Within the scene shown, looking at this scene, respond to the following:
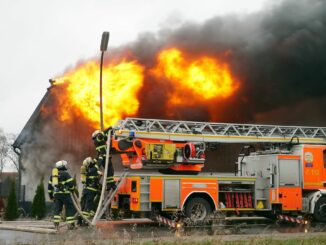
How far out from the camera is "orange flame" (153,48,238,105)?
1912 cm

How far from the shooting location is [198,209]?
14.8 meters

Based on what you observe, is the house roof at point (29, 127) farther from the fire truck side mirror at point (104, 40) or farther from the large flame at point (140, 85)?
the fire truck side mirror at point (104, 40)

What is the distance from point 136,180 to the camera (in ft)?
46.4

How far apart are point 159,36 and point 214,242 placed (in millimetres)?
11051

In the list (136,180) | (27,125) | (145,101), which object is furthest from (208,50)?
(27,125)

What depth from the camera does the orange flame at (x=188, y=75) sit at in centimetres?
1912

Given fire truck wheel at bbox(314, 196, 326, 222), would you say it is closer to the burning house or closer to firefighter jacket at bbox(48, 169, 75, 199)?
the burning house

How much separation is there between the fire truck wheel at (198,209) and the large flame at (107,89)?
4762 millimetres

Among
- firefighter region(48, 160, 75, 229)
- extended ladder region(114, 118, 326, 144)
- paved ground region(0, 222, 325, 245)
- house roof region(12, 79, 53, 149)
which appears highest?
house roof region(12, 79, 53, 149)

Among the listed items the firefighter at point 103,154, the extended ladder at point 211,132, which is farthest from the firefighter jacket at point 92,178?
the extended ladder at point 211,132

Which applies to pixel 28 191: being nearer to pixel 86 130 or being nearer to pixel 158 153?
pixel 86 130

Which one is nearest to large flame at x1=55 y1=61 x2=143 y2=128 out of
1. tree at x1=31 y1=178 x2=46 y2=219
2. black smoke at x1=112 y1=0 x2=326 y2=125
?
black smoke at x1=112 y1=0 x2=326 y2=125

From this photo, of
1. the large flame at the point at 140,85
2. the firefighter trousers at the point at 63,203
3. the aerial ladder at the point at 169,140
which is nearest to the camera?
the firefighter trousers at the point at 63,203

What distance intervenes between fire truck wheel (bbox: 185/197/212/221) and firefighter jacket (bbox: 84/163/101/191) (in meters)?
2.58
